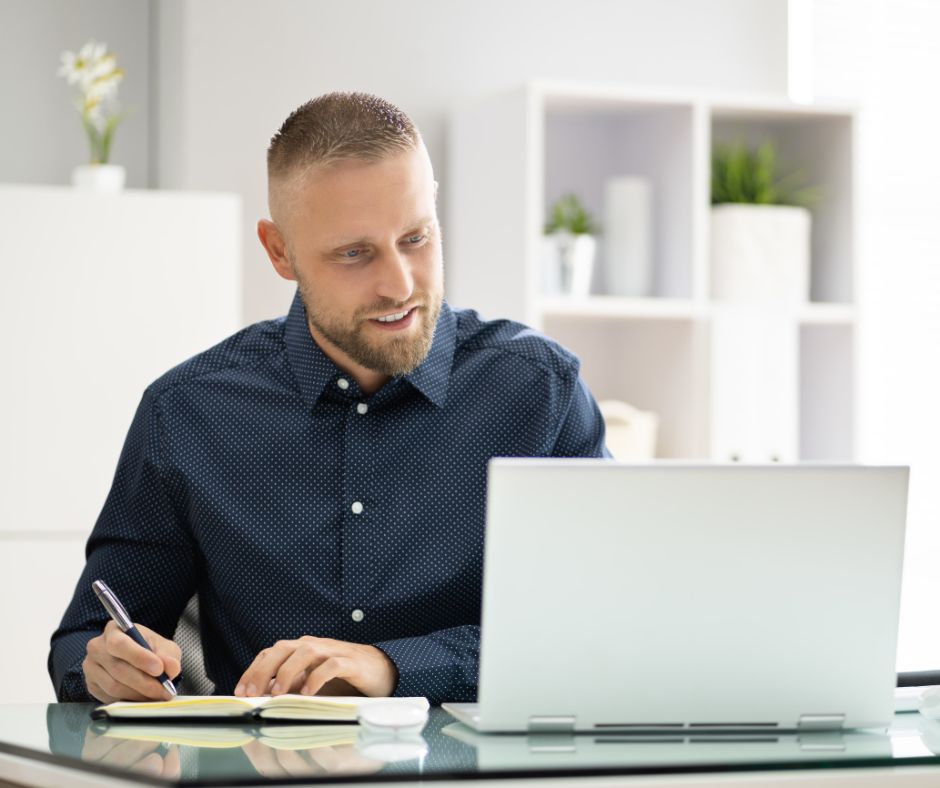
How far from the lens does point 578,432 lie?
6.73ft

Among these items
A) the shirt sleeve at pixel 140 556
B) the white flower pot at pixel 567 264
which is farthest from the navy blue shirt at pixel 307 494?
the white flower pot at pixel 567 264

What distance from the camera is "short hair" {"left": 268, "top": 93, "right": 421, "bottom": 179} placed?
6.02ft

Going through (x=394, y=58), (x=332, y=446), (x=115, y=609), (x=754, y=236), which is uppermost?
(x=394, y=58)

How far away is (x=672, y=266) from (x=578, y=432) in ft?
Result: 6.03

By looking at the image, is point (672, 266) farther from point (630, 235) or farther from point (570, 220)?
point (570, 220)

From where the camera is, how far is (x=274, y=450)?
1.96m

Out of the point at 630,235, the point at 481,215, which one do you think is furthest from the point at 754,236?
the point at 481,215

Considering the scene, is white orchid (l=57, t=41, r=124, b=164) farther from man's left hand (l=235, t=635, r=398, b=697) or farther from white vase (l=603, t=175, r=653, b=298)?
man's left hand (l=235, t=635, r=398, b=697)

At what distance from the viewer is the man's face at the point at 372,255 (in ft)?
6.01

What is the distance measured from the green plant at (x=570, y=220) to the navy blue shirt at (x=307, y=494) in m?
1.80

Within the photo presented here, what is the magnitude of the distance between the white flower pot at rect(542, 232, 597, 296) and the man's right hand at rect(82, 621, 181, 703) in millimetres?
2161

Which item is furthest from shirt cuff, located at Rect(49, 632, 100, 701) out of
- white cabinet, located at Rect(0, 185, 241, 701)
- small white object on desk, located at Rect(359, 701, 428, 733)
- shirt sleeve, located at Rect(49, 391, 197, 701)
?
white cabinet, located at Rect(0, 185, 241, 701)

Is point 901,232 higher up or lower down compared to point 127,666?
higher up

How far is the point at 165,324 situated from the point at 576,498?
7.50 ft
